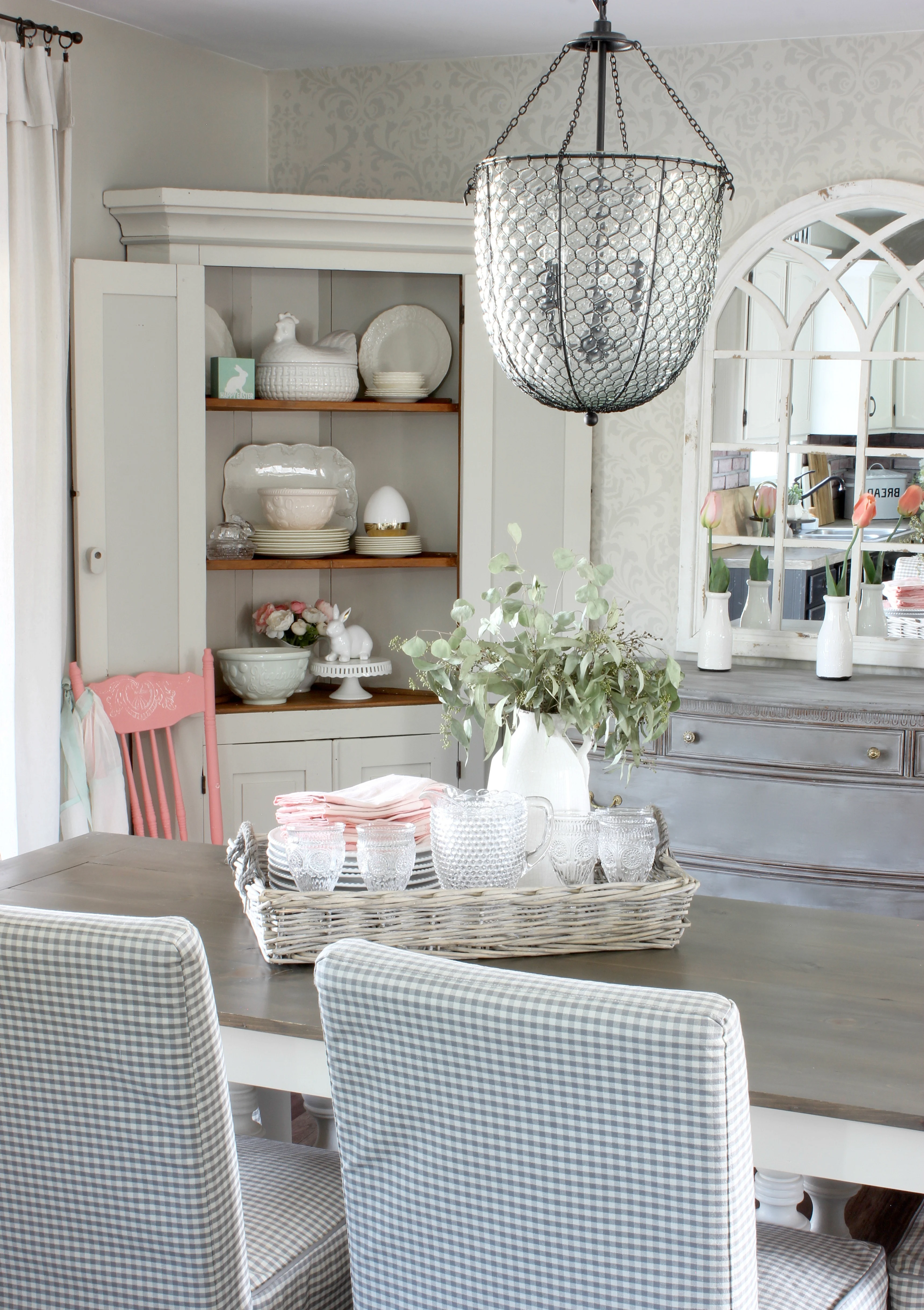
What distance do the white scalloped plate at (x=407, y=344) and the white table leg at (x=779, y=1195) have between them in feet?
8.56

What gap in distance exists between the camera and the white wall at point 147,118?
11.0 ft

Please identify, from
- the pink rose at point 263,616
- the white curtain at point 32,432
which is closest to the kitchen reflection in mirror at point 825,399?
the pink rose at point 263,616

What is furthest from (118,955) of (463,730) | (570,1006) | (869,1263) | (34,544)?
(34,544)

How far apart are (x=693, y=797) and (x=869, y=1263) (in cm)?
192

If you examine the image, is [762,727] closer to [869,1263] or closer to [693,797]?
[693,797]

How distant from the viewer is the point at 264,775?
12.0 ft

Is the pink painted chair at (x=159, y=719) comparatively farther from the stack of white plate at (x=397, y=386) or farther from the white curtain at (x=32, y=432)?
the stack of white plate at (x=397, y=386)

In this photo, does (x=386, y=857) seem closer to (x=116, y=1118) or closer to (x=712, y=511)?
(x=116, y=1118)

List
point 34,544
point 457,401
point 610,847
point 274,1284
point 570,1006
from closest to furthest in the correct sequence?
point 570,1006
point 274,1284
point 610,847
point 34,544
point 457,401

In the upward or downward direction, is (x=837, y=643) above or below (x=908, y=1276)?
above

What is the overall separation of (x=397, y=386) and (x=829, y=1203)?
260cm

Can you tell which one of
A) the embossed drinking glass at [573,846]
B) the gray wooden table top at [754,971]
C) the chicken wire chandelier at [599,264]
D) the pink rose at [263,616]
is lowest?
the gray wooden table top at [754,971]

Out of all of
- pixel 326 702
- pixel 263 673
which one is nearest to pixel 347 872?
pixel 263 673

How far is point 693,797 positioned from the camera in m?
3.32
